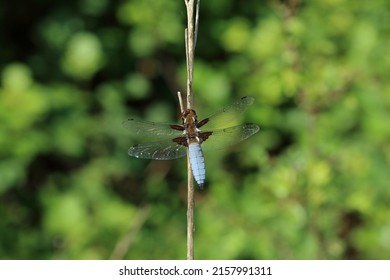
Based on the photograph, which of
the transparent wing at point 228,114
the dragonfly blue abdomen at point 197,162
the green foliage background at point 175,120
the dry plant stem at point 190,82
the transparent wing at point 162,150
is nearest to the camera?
the dry plant stem at point 190,82

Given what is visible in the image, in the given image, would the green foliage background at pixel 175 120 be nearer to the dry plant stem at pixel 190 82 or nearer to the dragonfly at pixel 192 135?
the dragonfly at pixel 192 135

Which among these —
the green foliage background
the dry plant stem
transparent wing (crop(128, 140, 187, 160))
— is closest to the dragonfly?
transparent wing (crop(128, 140, 187, 160))

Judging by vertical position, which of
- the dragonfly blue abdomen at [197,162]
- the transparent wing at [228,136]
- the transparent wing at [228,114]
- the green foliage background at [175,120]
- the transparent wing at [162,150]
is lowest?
the dragonfly blue abdomen at [197,162]

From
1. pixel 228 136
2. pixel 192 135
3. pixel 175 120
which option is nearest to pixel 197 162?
pixel 192 135

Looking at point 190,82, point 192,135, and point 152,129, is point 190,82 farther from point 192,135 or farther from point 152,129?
point 152,129

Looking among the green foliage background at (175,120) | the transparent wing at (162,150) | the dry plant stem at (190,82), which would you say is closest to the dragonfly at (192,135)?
the transparent wing at (162,150)

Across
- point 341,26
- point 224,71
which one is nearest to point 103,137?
point 224,71

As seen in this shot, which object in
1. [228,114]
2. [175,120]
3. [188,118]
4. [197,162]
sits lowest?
[197,162]
